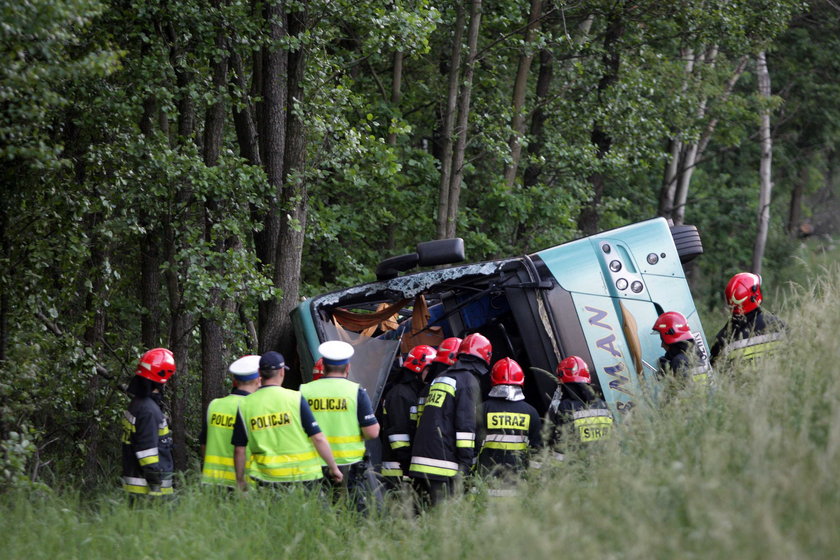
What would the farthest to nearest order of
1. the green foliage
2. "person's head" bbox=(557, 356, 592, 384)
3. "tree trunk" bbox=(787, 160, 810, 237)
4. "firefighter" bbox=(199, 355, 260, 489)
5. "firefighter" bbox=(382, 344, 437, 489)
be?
Answer: "tree trunk" bbox=(787, 160, 810, 237) → "firefighter" bbox=(382, 344, 437, 489) → "person's head" bbox=(557, 356, 592, 384) → "firefighter" bbox=(199, 355, 260, 489) → the green foliage

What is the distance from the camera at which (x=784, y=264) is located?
86.4ft

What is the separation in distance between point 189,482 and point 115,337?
527 centimetres

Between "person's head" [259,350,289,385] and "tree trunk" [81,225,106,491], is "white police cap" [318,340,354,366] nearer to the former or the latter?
"person's head" [259,350,289,385]

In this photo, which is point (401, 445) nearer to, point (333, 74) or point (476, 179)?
point (333, 74)

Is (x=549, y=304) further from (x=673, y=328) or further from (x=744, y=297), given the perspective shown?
(x=744, y=297)

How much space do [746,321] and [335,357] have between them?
144 inches

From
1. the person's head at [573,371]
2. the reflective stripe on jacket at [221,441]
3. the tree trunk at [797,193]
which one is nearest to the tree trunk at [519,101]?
the person's head at [573,371]

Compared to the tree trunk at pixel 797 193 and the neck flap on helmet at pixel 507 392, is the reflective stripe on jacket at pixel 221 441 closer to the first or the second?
the neck flap on helmet at pixel 507 392

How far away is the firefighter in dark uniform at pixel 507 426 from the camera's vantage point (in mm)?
7469

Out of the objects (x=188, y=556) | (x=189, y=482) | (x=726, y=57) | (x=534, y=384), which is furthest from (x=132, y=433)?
(x=726, y=57)

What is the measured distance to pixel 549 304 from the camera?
8492mm

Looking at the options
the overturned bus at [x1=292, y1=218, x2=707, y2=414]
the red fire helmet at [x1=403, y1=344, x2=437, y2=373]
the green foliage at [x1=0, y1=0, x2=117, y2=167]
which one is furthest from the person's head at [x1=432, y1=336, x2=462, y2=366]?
the green foliage at [x1=0, y1=0, x2=117, y2=167]

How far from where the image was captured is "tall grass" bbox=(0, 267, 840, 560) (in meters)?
4.39

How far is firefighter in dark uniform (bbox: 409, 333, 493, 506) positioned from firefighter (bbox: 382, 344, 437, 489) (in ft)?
1.50
